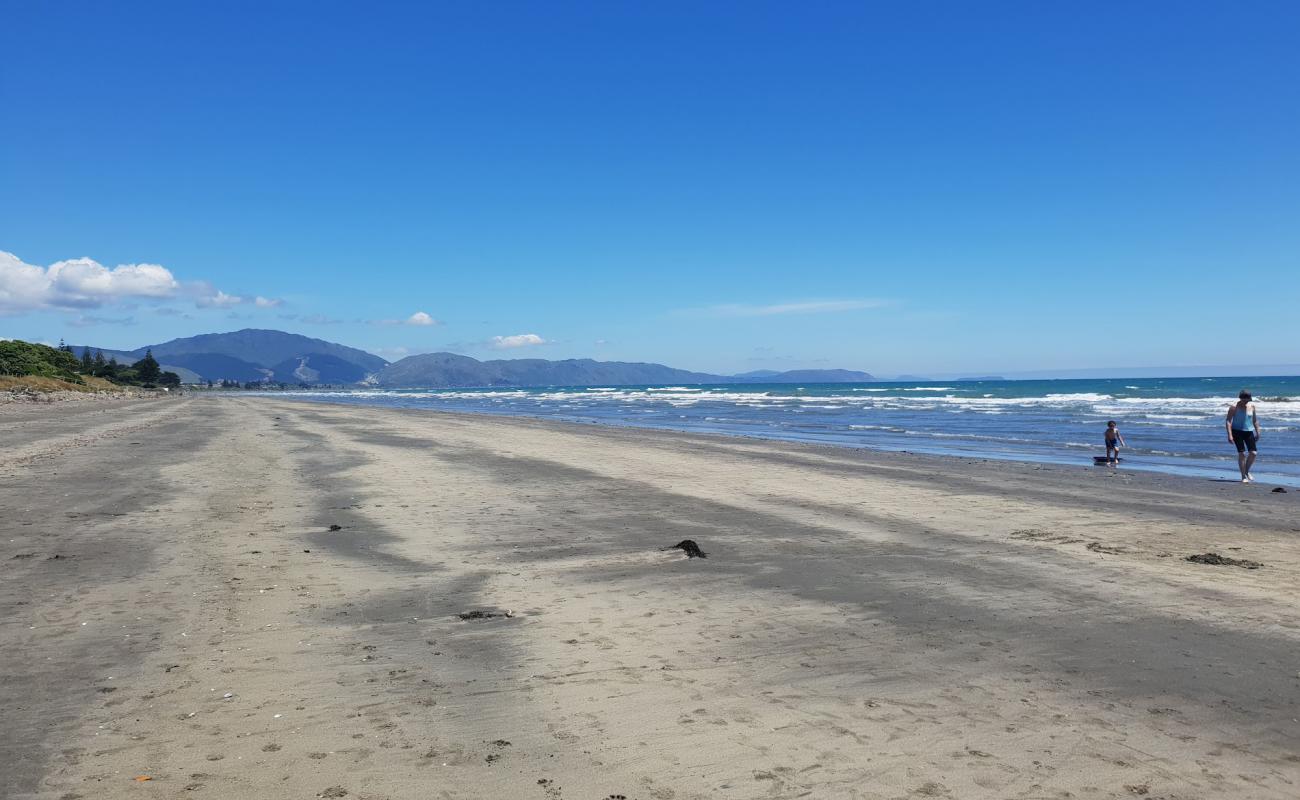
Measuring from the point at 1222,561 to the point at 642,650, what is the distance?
6.98m

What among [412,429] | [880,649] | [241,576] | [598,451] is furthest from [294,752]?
[412,429]

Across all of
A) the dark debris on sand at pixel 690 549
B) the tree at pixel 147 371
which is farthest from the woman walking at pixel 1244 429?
the tree at pixel 147 371

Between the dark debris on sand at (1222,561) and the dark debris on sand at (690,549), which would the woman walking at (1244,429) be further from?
the dark debris on sand at (690,549)

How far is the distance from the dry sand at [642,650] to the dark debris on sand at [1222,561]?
18 centimetres

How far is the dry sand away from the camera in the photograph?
13.5ft

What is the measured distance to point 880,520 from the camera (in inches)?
471

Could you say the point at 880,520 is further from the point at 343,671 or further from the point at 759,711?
the point at 343,671

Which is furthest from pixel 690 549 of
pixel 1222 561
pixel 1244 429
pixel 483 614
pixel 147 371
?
pixel 147 371

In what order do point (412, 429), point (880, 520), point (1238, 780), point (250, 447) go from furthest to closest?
point (412, 429) → point (250, 447) → point (880, 520) → point (1238, 780)

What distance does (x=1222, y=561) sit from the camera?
29.3ft

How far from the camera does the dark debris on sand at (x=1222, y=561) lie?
8766 mm

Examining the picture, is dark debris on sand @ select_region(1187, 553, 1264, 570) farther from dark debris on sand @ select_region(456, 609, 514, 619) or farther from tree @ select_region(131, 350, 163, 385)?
tree @ select_region(131, 350, 163, 385)

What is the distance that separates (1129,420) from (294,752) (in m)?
42.8

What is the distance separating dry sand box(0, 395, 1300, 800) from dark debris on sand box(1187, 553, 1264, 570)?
18cm
